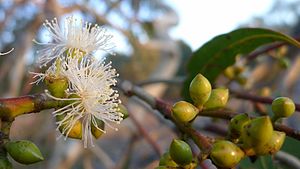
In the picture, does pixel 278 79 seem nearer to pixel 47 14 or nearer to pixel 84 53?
pixel 47 14

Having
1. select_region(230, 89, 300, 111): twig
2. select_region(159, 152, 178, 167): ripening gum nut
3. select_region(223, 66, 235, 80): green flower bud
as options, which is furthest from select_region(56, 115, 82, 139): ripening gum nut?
select_region(223, 66, 235, 80): green flower bud

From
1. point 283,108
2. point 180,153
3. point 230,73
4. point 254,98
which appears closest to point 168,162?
point 180,153

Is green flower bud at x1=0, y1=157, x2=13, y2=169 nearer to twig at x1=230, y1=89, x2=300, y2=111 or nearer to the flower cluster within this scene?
the flower cluster

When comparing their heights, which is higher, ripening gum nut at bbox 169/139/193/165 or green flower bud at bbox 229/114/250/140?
green flower bud at bbox 229/114/250/140

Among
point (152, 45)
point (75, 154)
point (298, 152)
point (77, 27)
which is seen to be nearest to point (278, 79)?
point (152, 45)

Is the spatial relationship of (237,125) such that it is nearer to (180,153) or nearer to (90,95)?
(180,153)
